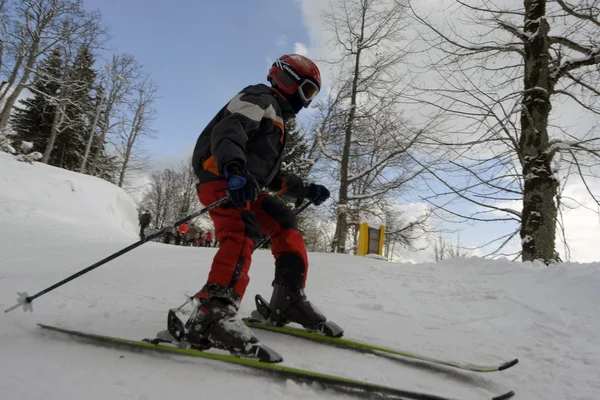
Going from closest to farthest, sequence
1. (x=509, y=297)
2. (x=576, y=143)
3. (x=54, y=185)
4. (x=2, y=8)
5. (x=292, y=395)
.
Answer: (x=292, y=395) → (x=509, y=297) → (x=576, y=143) → (x=54, y=185) → (x=2, y=8)

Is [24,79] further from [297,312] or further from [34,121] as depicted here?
[297,312]

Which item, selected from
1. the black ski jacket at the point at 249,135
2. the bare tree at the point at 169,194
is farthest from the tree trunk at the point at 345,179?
the bare tree at the point at 169,194

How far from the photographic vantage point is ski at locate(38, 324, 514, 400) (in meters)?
1.49

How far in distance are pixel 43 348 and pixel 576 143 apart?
7.16 m

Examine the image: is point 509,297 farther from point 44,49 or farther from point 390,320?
point 44,49

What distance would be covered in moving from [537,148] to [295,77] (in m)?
5.16

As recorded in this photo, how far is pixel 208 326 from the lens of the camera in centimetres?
192

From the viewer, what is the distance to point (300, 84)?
267 cm

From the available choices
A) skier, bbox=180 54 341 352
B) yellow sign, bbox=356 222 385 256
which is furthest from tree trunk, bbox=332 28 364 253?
skier, bbox=180 54 341 352

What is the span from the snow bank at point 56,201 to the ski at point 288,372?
810 centimetres

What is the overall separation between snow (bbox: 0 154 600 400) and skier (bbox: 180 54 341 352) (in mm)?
194

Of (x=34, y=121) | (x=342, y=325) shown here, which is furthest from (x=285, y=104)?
(x=34, y=121)

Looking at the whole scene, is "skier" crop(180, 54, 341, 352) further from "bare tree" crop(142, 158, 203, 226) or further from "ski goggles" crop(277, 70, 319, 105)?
"bare tree" crop(142, 158, 203, 226)

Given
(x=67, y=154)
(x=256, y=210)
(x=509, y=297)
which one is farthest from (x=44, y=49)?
(x=509, y=297)
